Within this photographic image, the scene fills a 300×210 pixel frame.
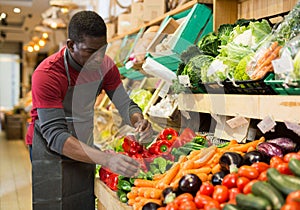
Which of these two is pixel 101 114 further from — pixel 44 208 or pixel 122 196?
pixel 122 196

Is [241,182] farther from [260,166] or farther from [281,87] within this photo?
[281,87]

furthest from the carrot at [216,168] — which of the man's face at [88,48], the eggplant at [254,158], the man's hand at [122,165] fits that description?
the man's face at [88,48]

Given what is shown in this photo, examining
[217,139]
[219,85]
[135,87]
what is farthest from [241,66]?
[135,87]

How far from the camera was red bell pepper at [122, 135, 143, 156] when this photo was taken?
8.61ft

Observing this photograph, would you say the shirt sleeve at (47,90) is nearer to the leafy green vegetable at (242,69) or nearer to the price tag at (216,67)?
the price tag at (216,67)

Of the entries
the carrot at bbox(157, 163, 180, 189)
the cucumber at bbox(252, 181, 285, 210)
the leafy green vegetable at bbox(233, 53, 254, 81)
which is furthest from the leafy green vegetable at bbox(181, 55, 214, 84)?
the cucumber at bbox(252, 181, 285, 210)

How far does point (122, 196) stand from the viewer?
2.11 m

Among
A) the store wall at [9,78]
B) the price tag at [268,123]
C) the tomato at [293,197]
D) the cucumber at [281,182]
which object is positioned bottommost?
the store wall at [9,78]

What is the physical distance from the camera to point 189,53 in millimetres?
2607

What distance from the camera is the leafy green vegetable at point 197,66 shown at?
7.52 ft

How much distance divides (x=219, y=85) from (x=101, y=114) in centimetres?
292

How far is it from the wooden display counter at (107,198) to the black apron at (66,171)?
0.40ft

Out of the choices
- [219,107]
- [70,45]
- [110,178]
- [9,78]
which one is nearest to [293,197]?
[219,107]

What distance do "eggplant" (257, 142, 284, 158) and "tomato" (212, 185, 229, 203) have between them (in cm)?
35
